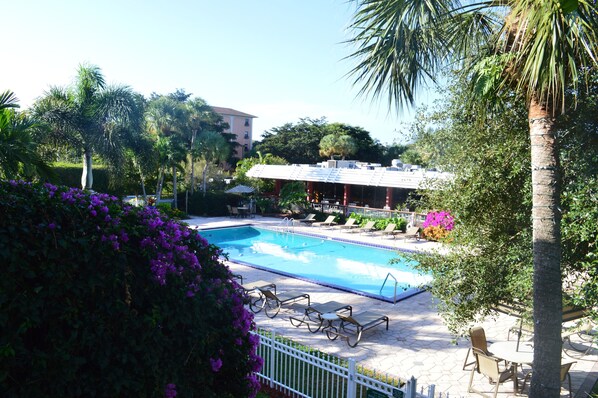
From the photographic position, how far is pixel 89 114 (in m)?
17.1

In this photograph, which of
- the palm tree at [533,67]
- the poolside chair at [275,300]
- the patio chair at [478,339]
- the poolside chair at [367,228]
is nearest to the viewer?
the palm tree at [533,67]

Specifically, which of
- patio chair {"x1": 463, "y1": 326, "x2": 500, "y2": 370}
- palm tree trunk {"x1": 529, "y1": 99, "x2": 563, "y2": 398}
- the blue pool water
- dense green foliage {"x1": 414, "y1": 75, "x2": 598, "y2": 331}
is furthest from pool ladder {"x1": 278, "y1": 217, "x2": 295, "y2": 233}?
palm tree trunk {"x1": 529, "y1": 99, "x2": 563, "y2": 398}

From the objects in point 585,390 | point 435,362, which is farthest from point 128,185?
point 585,390

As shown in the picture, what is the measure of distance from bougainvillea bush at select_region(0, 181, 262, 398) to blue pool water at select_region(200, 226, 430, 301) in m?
10.5

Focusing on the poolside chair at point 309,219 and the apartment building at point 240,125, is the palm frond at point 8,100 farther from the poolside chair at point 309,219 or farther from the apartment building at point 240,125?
the apartment building at point 240,125

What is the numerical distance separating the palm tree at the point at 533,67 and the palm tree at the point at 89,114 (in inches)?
567

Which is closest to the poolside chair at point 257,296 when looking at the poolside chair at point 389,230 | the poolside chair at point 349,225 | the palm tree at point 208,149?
the poolside chair at point 389,230

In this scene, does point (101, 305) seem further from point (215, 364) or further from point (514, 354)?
point (514, 354)

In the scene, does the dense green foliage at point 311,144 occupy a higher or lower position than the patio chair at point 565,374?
higher

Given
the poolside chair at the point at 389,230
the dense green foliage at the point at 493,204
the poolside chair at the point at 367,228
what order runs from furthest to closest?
the poolside chair at the point at 367,228
the poolside chair at the point at 389,230
the dense green foliage at the point at 493,204

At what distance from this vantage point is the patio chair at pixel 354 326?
9445mm

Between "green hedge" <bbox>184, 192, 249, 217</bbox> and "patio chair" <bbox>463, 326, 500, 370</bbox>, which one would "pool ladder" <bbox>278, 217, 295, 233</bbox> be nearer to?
"green hedge" <bbox>184, 192, 249, 217</bbox>

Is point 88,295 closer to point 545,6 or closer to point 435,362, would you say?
point 545,6

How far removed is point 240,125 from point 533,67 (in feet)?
252
